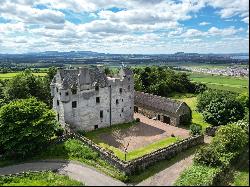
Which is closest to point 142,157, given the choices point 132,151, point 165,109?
point 132,151

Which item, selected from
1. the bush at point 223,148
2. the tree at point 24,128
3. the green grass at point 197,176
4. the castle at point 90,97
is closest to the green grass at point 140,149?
the castle at point 90,97

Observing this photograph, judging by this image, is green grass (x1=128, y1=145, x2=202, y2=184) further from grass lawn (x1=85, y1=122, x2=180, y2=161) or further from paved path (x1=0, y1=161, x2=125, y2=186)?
grass lawn (x1=85, y1=122, x2=180, y2=161)

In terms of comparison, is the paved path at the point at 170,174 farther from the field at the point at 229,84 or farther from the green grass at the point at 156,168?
the field at the point at 229,84

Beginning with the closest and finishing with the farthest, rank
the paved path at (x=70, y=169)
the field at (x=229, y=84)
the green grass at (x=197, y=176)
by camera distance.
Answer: the green grass at (x=197, y=176)
the paved path at (x=70, y=169)
the field at (x=229, y=84)

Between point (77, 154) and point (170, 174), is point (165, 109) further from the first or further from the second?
point (170, 174)

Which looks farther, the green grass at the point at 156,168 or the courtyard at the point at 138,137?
the courtyard at the point at 138,137

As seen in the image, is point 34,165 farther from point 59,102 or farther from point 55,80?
point 55,80
